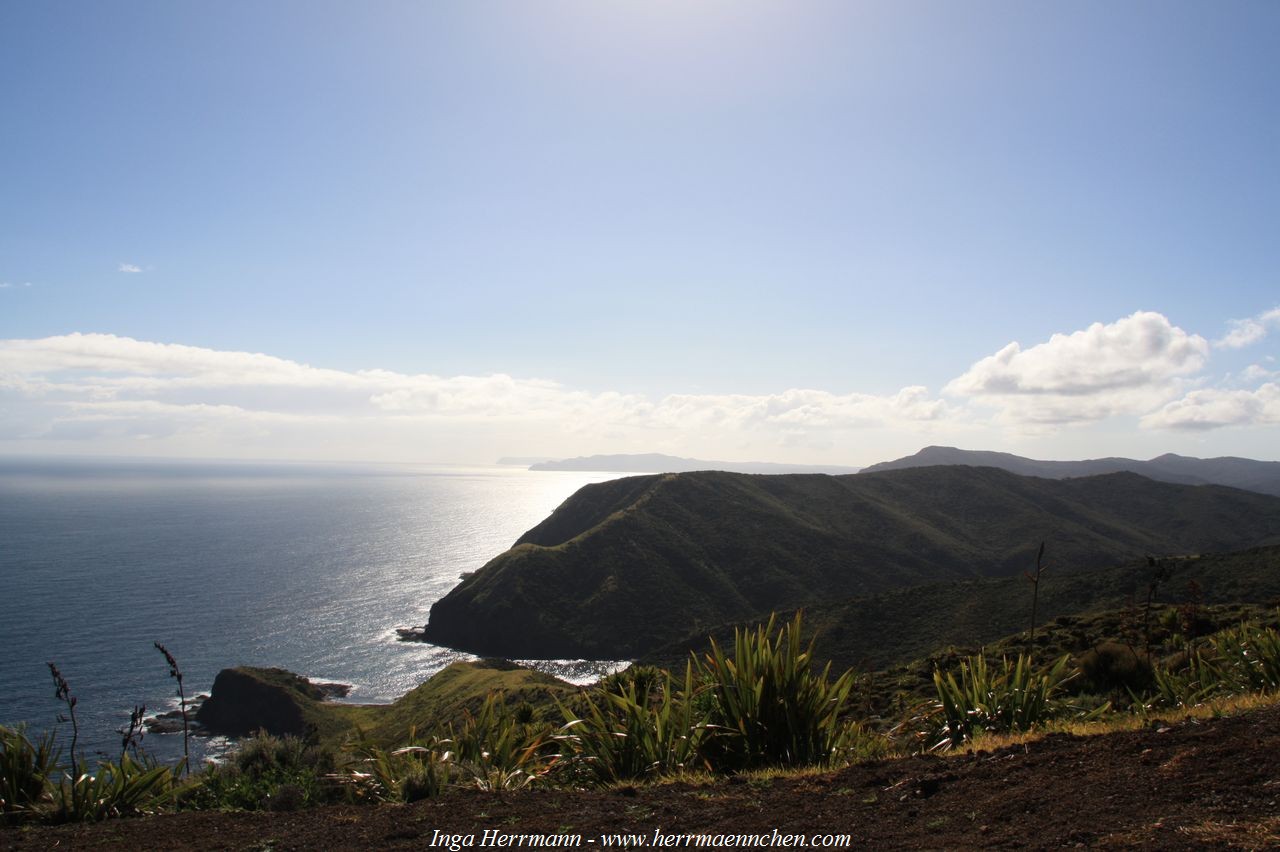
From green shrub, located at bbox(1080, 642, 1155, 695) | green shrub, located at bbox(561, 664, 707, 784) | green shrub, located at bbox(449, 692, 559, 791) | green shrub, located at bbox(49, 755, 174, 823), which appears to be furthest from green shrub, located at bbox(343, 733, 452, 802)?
green shrub, located at bbox(1080, 642, 1155, 695)

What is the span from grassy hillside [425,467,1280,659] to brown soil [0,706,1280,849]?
7077 cm

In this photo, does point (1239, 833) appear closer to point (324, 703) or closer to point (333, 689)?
point (324, 703)

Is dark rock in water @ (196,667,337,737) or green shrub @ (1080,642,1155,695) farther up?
green shrub @ (1080,642,1155,695)

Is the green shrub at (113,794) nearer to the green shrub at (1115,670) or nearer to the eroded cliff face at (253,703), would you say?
the green shrub at (1115,670)

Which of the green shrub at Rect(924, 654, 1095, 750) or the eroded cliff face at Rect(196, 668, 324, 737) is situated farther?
the eroded cliff face at Rect(196, 668, 324, 737)

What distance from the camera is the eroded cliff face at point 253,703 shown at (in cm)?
5494

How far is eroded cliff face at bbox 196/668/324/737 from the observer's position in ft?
180

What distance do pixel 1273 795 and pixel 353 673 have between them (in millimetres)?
81646

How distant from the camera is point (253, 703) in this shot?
56.5 meters

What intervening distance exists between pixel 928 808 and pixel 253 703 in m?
65.5

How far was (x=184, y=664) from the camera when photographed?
6862 cm

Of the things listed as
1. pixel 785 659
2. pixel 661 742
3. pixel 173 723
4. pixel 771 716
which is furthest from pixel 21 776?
pixel 173 723

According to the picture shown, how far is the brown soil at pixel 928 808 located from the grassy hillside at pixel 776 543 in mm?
70766

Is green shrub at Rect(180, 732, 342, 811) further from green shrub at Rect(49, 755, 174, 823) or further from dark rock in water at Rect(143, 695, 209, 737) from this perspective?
dark rock in water at Rect(143, 695, 209, 737)
